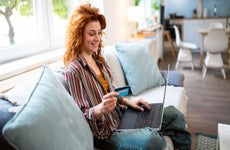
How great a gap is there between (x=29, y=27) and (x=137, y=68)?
39.3 inches

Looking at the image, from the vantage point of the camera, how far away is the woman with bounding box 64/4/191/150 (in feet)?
3.83

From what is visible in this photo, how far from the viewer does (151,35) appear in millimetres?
4148

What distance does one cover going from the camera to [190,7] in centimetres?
752

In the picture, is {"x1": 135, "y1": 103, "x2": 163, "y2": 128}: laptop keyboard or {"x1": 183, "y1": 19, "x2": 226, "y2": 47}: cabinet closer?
{"x1": 135, "y1": 103, "x2": 163, "y2": 128}: laptop keyboard

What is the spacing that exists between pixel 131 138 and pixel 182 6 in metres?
7.21

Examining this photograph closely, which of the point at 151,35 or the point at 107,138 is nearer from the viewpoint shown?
the point at 107,138

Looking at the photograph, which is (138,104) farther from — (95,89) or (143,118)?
(95,89)

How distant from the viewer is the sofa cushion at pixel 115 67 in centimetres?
203

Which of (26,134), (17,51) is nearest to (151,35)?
(17,51)

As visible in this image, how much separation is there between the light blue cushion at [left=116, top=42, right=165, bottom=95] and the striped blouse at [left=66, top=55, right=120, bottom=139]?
74 cm

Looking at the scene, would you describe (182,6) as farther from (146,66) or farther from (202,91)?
(146,66)

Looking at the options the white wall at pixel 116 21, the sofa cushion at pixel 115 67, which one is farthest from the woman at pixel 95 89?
the white wall at pixel 116 21

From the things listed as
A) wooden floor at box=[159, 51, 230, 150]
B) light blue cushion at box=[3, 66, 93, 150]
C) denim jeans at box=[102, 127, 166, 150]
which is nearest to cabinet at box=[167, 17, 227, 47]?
wooden floor at box=[159, 51, 230, 150]

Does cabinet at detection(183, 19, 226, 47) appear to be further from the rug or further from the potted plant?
the rug
